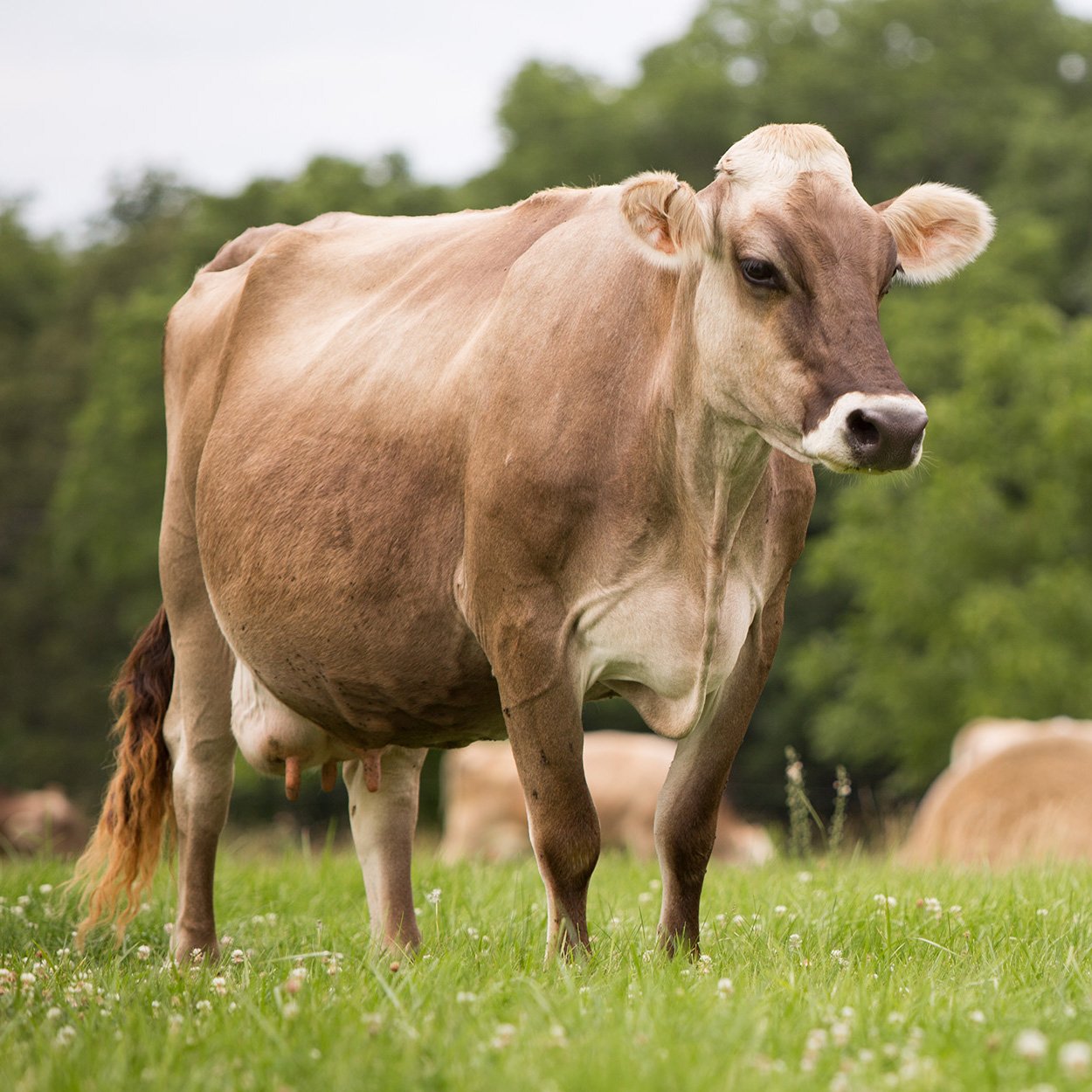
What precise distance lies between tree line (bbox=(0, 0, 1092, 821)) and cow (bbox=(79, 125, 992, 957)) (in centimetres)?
1808

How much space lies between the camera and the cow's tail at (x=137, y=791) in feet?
18.6

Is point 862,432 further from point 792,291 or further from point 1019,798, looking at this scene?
point 1019,798

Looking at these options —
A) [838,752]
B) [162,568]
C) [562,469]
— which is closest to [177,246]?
[838,752]

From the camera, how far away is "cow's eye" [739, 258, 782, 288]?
3.75 metres

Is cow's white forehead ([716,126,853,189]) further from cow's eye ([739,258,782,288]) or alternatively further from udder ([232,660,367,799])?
udder ([232,660,367,799])

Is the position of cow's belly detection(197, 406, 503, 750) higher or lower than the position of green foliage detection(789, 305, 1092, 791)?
higher

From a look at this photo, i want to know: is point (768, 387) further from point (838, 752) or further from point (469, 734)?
point (838, 752)

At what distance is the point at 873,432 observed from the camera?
3.49m

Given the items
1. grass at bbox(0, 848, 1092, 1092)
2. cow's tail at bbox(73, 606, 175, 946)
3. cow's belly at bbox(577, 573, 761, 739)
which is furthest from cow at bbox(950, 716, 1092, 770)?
cow's belly at bbox(577, 573, 761, 739)

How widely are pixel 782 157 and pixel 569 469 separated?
0.94 m

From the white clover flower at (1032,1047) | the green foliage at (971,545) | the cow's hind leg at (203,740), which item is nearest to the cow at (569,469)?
the cow's hind leg at (203,740)

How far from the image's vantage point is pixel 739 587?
414cm

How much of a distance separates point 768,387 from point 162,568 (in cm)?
287

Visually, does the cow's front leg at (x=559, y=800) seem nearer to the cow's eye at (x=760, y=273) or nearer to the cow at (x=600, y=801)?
the cow's eye at (x=760, y=273)
